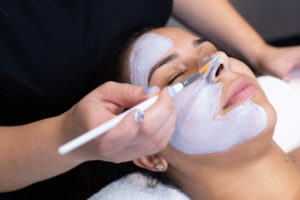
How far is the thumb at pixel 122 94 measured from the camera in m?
0.56

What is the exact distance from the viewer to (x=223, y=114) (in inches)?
28.7

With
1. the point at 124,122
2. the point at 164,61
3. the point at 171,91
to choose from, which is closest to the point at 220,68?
the point at 164,61

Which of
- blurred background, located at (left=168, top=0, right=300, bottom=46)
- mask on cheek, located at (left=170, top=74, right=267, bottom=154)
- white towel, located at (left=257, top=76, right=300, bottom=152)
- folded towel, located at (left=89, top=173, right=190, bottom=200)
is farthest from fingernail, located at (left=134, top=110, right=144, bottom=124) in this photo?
blurred background, located at (left=168, top=0, right=300, bottom=46)

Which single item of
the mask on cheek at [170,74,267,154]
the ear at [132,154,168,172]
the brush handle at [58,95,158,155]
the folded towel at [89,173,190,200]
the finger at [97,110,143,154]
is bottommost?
the folded towel at [89,173,190,200]

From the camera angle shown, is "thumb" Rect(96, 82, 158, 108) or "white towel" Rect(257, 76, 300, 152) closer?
"thumb" Rect(96, 82, 158, 108)

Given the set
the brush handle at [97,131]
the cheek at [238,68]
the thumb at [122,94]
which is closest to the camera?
the brush handle at [97,131]

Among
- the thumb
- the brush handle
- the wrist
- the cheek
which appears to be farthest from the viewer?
the wrist

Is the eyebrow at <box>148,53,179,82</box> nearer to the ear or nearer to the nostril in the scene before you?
the nostril

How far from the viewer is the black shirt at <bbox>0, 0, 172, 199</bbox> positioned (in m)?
0.77

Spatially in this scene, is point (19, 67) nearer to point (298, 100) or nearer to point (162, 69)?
point (162, 69)

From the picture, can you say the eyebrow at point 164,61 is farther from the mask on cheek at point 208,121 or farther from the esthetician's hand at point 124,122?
the esthetician's hand at point 124,122

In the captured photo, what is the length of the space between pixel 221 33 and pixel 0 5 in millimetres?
818

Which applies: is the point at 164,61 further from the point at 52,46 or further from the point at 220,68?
the point at 52,46

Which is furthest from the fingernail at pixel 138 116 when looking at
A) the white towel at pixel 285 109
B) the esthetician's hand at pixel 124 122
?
the white towel at pixel 285 109
